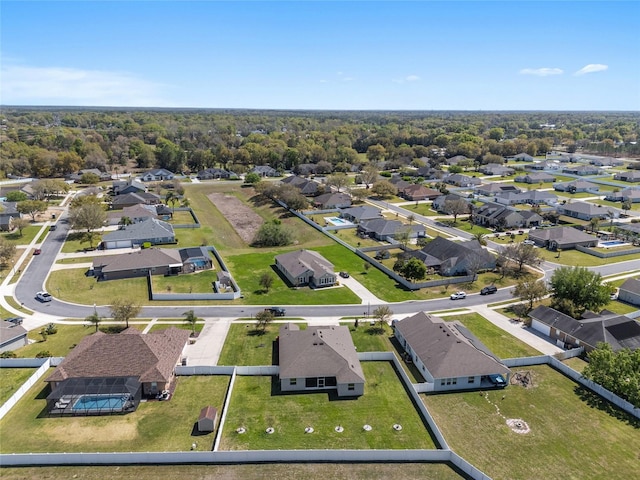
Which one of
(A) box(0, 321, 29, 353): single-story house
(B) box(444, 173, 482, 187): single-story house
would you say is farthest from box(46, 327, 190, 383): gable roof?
(B) box(444, 173, 482, 187): single-story house

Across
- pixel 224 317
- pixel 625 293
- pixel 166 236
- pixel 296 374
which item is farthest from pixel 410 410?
pixel 166 236

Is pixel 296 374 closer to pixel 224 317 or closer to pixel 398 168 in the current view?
pixel 224 317

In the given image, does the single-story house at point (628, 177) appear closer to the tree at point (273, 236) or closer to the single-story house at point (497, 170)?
the single-story house at point (497, 170)

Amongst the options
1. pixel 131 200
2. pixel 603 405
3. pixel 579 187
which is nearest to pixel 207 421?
pixel 603 405

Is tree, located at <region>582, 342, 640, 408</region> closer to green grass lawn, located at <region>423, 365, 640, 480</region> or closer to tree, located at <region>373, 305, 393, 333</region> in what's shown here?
green grass lawn, located at <region>423, 365, 640, 480</region>

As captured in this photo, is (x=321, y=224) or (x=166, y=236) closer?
(x=166, y=236)

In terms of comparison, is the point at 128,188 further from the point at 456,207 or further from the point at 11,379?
the point at 456,207
